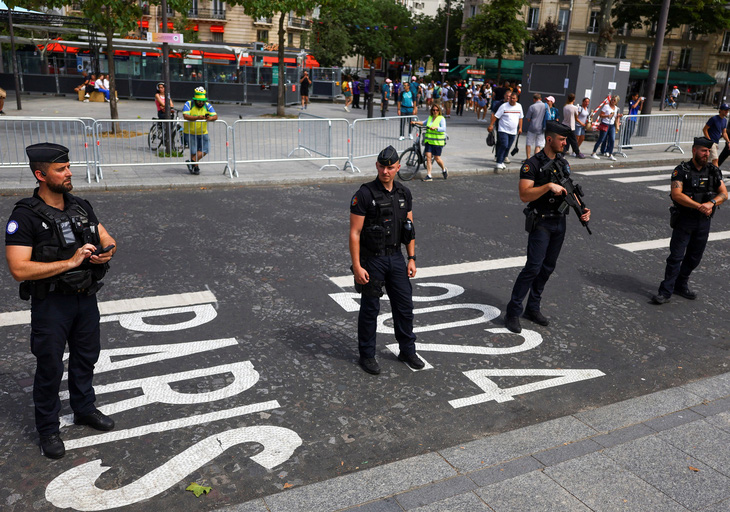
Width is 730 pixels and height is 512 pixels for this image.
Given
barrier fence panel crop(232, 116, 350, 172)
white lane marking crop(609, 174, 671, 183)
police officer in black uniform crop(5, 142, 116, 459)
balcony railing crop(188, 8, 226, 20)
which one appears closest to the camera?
police officer in black uniform crop(5, 142, 116, 459)

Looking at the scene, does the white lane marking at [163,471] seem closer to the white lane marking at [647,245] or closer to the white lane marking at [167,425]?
the white lane marking at [167,425]

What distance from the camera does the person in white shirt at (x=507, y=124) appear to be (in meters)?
14.7

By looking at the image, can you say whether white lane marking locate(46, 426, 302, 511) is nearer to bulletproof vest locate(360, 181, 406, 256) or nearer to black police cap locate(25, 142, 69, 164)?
bulletproof vest locate(360, 181, 406, 256)

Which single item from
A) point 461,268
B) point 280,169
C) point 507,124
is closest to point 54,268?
point 461,268

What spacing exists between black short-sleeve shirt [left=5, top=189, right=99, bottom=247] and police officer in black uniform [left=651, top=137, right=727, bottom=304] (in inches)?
230

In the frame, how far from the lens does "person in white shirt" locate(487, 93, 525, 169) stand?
14688 millimetres

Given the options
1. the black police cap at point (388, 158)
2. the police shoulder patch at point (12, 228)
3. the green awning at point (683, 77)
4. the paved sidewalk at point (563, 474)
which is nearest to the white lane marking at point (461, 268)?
the black police cap at point (388, 158)

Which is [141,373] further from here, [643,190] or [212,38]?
[212,38]

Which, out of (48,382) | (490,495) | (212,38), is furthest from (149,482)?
(212,38)

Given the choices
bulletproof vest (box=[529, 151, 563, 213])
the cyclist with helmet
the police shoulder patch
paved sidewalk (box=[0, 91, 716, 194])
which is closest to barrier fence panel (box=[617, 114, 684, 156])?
paved sidewalk (box=[0, 91, 716, 194])

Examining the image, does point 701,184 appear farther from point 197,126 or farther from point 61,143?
point 61,143

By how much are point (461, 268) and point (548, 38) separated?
2476 inches

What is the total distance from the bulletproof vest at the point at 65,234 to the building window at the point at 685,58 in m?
70.2

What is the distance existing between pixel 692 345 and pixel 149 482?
4942 mm
